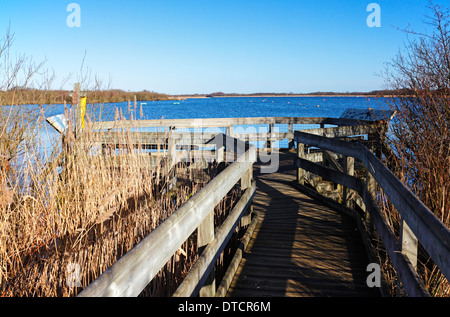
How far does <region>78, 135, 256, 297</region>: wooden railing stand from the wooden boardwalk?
28 cm

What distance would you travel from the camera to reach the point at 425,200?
3.83m

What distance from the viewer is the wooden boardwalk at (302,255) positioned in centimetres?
327

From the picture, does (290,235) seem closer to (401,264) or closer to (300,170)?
(401,264)

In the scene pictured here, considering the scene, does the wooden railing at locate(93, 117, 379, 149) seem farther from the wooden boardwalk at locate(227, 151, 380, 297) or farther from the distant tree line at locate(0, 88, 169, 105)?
the wooden boardwalk at locate(227, 151, 380, 297)

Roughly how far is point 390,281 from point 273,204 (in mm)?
3044

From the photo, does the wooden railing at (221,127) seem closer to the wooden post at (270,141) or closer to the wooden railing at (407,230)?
the wooden post at (270,141)

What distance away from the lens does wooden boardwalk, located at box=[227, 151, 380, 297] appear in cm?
327

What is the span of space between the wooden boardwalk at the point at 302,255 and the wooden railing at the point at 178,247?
28 centimetres

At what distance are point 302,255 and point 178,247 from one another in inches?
80.9

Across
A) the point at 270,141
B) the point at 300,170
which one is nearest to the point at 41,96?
the point at 300,170

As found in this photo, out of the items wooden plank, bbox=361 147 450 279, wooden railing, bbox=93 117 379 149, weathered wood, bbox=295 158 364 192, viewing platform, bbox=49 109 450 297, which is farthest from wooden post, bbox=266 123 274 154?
wooden plank, bbox=361 147 450 279

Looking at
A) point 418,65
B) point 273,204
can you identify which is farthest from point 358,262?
point 418,65

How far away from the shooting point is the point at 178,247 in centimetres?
225
